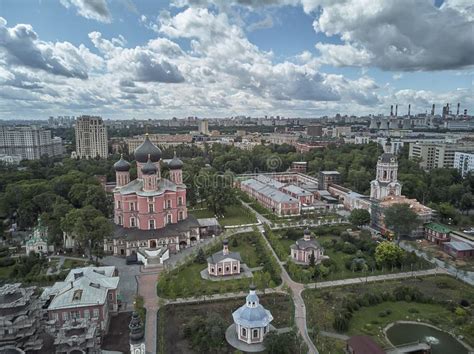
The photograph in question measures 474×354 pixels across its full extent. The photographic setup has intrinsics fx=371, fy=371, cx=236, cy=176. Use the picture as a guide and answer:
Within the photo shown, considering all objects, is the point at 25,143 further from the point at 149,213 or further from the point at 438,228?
the point at 438,228

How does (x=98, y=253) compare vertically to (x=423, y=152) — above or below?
below

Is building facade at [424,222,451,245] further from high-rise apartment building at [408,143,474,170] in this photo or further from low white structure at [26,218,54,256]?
high-rise apartment building at [408,143,474,170]

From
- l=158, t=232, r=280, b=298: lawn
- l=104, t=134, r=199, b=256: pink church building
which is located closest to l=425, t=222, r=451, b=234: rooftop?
l=158, t=232, r=280, b=298: lawn

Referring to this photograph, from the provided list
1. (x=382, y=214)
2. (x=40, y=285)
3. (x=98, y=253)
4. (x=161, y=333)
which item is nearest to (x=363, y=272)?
(x=382, y=214)

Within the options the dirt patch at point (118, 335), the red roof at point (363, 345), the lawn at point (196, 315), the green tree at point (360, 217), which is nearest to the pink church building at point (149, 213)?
the dirt patch at point (118, 335)

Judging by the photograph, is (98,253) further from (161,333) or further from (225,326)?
(225,326)
